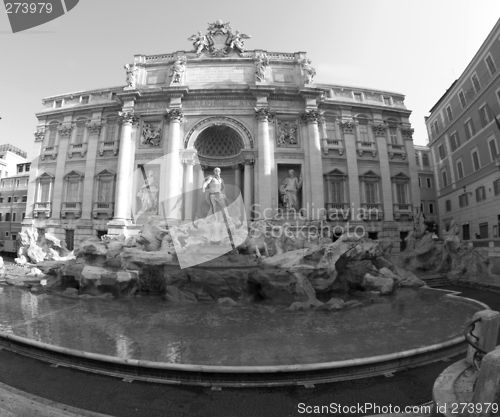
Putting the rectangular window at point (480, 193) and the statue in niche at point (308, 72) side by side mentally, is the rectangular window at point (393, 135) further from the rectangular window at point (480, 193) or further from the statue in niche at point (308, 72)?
the statue in niche at point (308, 72)

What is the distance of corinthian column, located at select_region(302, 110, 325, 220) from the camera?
20016mm

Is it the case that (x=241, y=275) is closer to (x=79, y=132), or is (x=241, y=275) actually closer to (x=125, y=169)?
(x=125, y=169)

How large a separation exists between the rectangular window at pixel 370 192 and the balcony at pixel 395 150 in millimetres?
2870

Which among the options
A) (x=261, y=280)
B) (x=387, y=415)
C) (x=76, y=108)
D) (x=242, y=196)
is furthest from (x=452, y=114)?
(x=76, y=108)

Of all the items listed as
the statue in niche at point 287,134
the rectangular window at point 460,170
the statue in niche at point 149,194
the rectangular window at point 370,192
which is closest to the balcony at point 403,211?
the rectangular window at point 370,192

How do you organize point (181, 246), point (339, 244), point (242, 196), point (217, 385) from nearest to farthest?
point (217, 385) → point (339, 244) → point (181, 246) → point (242, 196)

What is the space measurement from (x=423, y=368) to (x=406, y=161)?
836 inches

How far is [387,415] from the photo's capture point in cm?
300

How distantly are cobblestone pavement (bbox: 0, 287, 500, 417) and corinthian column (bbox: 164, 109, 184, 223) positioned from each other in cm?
1510

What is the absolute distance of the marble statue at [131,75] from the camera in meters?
21.6

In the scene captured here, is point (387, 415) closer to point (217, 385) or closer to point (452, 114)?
point (217, 385)

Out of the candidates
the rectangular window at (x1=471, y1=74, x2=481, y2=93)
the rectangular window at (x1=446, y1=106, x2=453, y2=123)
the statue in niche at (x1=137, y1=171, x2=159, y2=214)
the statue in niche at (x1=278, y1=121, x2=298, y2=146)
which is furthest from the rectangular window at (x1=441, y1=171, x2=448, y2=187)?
the statue in niche at (x1=137, y1=171, x2=159, y2=214)

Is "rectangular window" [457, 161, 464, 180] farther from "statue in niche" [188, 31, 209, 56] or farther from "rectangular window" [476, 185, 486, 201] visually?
"statue in niche" [188, 31, 209, 56]

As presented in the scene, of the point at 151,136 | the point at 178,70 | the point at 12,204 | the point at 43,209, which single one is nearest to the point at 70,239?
the point at 43,209
